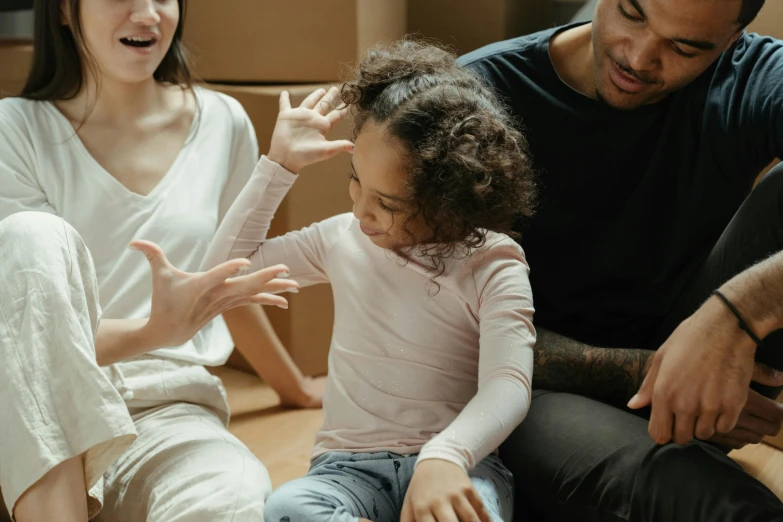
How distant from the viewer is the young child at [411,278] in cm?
97

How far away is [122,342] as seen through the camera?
3.62 feet

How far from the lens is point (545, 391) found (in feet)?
4.03

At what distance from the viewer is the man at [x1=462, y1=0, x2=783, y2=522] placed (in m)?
0.98

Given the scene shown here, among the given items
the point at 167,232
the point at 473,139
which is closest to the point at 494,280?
the point at 473,139

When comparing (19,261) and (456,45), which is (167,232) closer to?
(19,261)

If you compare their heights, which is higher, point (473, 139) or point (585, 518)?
point (473, 139)

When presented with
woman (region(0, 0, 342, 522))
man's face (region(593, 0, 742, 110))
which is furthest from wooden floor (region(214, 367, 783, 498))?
man's face (region(593, 0, 742, 110))

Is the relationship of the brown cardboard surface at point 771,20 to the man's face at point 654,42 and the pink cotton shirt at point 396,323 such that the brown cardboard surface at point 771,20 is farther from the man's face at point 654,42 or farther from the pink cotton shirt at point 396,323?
the pink cotton shirt at point 396,323

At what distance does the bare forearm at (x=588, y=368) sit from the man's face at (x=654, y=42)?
12.6 inches

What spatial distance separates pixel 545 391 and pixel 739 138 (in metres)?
0.41

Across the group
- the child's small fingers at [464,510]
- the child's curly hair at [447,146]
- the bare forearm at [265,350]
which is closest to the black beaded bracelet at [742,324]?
the child's curly hair at [447,146]

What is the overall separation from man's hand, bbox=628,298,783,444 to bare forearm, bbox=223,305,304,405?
72 cm

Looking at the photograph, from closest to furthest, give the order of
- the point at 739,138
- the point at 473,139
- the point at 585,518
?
the point at 473,139
the point at 585,518
the point at 739,138

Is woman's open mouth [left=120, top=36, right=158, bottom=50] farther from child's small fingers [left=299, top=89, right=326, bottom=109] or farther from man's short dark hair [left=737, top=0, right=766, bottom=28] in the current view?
man's short dark hair [left=737, top=0, right=766, bottom=28]
